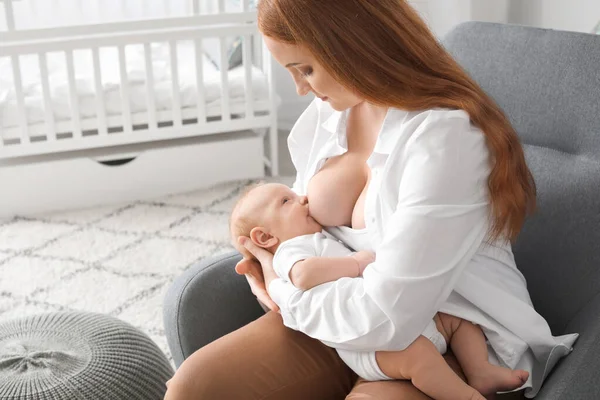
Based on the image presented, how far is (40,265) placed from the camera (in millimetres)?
2816

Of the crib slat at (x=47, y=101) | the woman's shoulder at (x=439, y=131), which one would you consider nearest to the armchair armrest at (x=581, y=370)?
the woman's shoulder at (x=439, y=131)

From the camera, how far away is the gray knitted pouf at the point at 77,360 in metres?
1.52

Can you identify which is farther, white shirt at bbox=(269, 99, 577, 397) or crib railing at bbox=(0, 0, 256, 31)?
crib railing at bbox=(0, 0, 256, 31)

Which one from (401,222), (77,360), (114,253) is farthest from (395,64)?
(114,253)

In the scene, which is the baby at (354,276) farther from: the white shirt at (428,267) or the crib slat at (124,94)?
the crib slat at (124,94)

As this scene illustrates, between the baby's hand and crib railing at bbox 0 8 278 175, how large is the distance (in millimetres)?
1972

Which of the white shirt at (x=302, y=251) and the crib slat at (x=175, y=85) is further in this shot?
the crib slat at (x=175, y=85)

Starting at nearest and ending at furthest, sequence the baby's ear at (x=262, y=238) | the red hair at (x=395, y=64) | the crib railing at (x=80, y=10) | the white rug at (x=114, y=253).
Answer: the red hair at (x=395, y=64), the baby's ear at (x=262, y=238), the white rug at (x=114, y=253), the crib railing at (x=80, y=10)

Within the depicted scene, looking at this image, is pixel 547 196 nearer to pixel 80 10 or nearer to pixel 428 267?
pixel 428 267

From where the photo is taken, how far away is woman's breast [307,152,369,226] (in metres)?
1.49

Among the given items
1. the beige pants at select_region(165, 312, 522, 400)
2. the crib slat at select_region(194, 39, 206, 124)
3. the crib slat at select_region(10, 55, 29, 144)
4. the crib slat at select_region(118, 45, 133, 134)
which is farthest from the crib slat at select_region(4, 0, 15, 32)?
the beige pants at select_region(165, 312, 522, 400)

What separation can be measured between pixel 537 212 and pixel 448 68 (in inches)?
13.2

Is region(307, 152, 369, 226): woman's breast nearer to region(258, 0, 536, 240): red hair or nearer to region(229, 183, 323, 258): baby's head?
region(229, 183, 323, 258): baby's head

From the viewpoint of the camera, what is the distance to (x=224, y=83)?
3.25 meters
